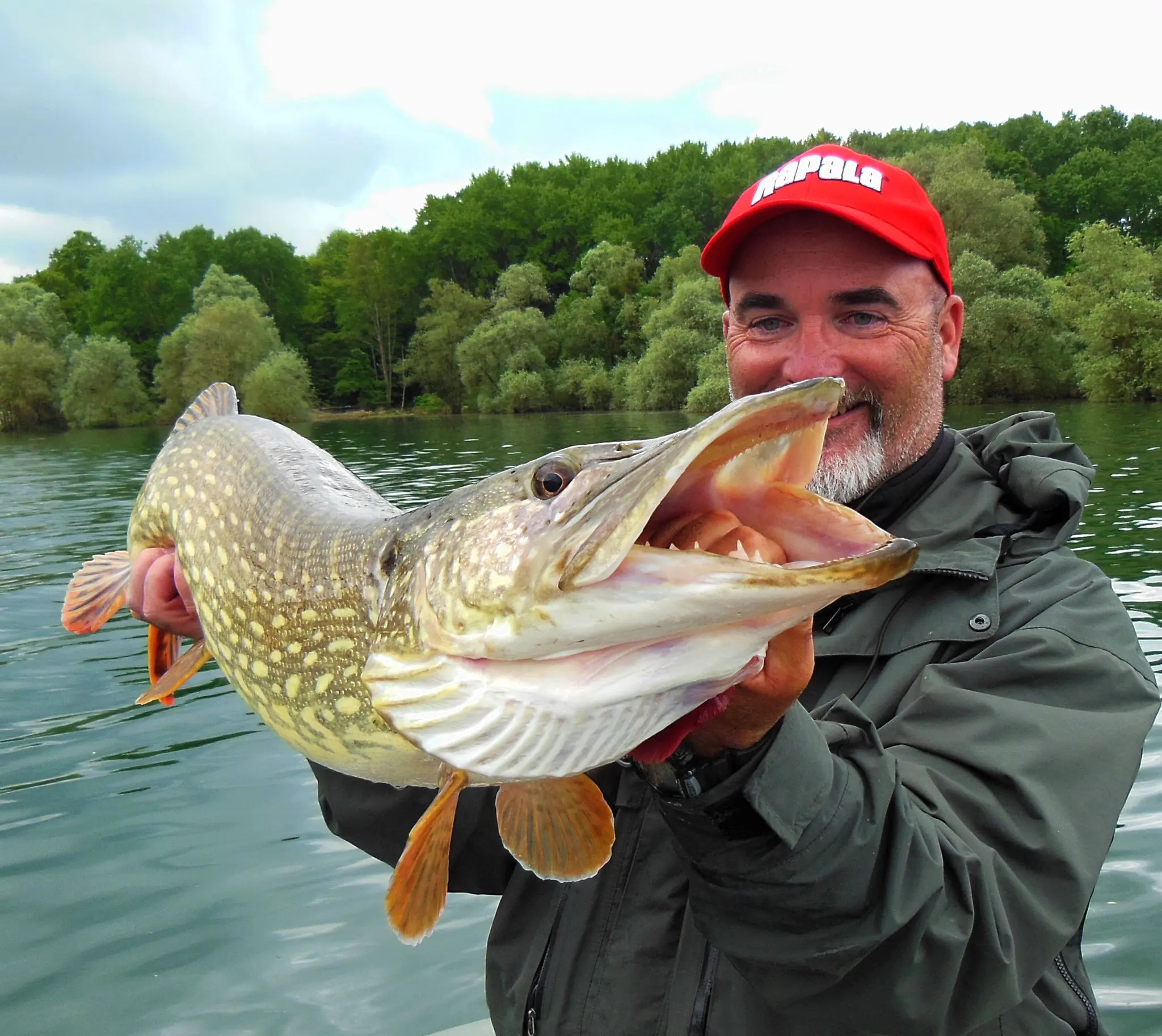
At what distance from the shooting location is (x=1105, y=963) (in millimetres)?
2641

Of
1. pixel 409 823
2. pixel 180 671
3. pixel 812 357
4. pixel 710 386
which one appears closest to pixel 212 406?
pixel 180 671

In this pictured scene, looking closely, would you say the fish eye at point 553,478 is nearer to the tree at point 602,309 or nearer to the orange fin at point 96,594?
the orange fin at point 96,594

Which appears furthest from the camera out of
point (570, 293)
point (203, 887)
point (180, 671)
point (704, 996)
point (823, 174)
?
point (570, 293)

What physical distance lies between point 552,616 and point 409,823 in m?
1.07

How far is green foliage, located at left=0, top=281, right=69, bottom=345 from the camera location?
122 feet

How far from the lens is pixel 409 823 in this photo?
75.2 inches

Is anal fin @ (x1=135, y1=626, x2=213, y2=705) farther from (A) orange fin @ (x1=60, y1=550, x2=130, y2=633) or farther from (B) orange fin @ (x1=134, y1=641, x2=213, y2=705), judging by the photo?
(A) orange fin @ (x1=60, y1=550, x2=130, y2=633)

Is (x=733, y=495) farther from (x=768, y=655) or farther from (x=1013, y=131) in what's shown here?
(x=1013, y=131)

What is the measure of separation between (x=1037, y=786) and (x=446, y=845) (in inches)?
32.8

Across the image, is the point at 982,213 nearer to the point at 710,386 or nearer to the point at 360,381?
the point at 710,386

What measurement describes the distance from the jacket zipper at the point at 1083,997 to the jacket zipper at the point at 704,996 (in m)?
0.59

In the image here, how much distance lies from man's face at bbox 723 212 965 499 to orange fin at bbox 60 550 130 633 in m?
1.94

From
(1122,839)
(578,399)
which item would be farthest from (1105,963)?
(578,399)

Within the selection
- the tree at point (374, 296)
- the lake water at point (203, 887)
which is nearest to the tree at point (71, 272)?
the tree at point (374, 296)
